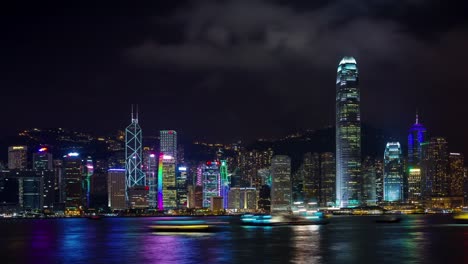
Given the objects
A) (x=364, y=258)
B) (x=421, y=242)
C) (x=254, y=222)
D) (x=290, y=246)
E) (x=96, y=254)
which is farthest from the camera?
(x=254, y=222)

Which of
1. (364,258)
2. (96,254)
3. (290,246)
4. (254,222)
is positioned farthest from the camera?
(254,222)

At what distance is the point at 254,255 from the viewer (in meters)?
58.7

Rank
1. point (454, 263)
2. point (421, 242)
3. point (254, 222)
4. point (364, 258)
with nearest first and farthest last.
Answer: point (454, 263)
point (364, 258)
point (421, 242)
point (254, 222)

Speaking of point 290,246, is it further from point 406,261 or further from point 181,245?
point 406,261

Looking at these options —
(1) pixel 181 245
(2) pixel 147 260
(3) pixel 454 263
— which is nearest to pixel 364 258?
(3) pixel 454 263

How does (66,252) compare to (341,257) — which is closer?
(341,257)

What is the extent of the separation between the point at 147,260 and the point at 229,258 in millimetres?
6692

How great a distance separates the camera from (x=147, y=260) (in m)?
53.6

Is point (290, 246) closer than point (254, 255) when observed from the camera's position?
No

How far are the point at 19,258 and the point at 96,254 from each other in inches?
267

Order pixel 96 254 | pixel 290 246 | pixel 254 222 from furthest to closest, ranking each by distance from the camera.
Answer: pixel 254 222 < pixel 290 246 < pixel 96 254

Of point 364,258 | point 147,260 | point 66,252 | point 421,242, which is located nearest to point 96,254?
point 66,252

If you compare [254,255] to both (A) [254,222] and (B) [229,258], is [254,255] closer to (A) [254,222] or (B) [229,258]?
(B) [229,258]

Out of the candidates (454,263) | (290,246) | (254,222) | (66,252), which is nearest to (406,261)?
(454,263)
